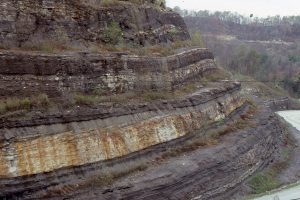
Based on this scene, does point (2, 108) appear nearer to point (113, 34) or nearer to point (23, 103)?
point (23, 103)

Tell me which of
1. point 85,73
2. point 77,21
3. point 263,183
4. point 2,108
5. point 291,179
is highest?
point 77,21

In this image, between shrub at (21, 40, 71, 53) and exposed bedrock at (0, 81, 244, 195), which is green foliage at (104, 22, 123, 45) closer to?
shrub at (21, 40, 71, 53)

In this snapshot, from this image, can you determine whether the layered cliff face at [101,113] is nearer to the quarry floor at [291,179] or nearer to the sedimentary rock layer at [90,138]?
the sedimentary rock layer at [90,138]

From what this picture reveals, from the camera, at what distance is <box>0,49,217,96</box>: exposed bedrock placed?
16516mm

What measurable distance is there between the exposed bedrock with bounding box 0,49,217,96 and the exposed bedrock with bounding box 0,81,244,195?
1377 millimetres

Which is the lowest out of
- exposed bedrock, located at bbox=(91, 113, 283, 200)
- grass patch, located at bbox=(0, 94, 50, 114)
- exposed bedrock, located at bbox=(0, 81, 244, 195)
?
exposed bedrock, located at bbox=(91, 113, 283, 200)

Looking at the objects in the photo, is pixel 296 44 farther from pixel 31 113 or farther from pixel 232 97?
pixel 31 113

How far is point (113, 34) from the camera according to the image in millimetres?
22156

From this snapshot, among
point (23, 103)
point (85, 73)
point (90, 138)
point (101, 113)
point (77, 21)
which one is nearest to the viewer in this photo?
point (23, 103)

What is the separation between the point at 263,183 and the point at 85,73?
987 cm

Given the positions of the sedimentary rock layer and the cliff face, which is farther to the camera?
the cliff face

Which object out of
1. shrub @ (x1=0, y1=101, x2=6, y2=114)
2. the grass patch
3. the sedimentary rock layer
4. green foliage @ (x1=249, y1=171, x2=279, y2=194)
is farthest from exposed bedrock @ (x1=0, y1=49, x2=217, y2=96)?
green foliage @ (x1=249, y1=171, x2=279, y2=194)

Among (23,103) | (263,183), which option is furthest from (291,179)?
(23,103)

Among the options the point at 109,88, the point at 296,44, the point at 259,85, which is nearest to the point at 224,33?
the point at 296,44
